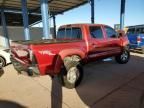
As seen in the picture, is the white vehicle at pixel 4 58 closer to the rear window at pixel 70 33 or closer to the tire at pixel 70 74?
the rear window at pixel 70 33

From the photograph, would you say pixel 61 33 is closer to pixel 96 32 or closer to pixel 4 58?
pixel 96 32

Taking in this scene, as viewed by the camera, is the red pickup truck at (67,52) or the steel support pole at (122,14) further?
the steel support pole at (122,14)

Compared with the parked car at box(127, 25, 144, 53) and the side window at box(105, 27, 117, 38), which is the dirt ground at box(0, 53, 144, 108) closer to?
the side window at box(105, 27, 117, 38)

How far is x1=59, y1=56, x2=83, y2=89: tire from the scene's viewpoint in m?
4.88

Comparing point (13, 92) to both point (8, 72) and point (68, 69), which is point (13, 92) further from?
point (8, 72)

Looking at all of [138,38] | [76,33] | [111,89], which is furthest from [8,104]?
[138,38]

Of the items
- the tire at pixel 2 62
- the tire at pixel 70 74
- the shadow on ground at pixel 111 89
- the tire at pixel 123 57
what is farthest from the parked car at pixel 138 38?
the tire at pixel 2 62

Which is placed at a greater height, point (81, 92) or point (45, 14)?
point (45, 14)

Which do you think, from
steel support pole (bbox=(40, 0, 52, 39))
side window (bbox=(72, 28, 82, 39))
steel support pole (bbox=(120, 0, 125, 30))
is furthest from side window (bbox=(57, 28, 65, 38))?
steel support pole (bbox=(120, 0, 125, 30))

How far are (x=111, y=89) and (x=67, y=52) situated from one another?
1.77 meters

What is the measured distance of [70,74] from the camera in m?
5.00

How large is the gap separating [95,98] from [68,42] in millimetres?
2052

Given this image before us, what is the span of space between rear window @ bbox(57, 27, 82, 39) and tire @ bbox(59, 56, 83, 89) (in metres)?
1.23

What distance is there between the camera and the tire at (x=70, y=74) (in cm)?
488
